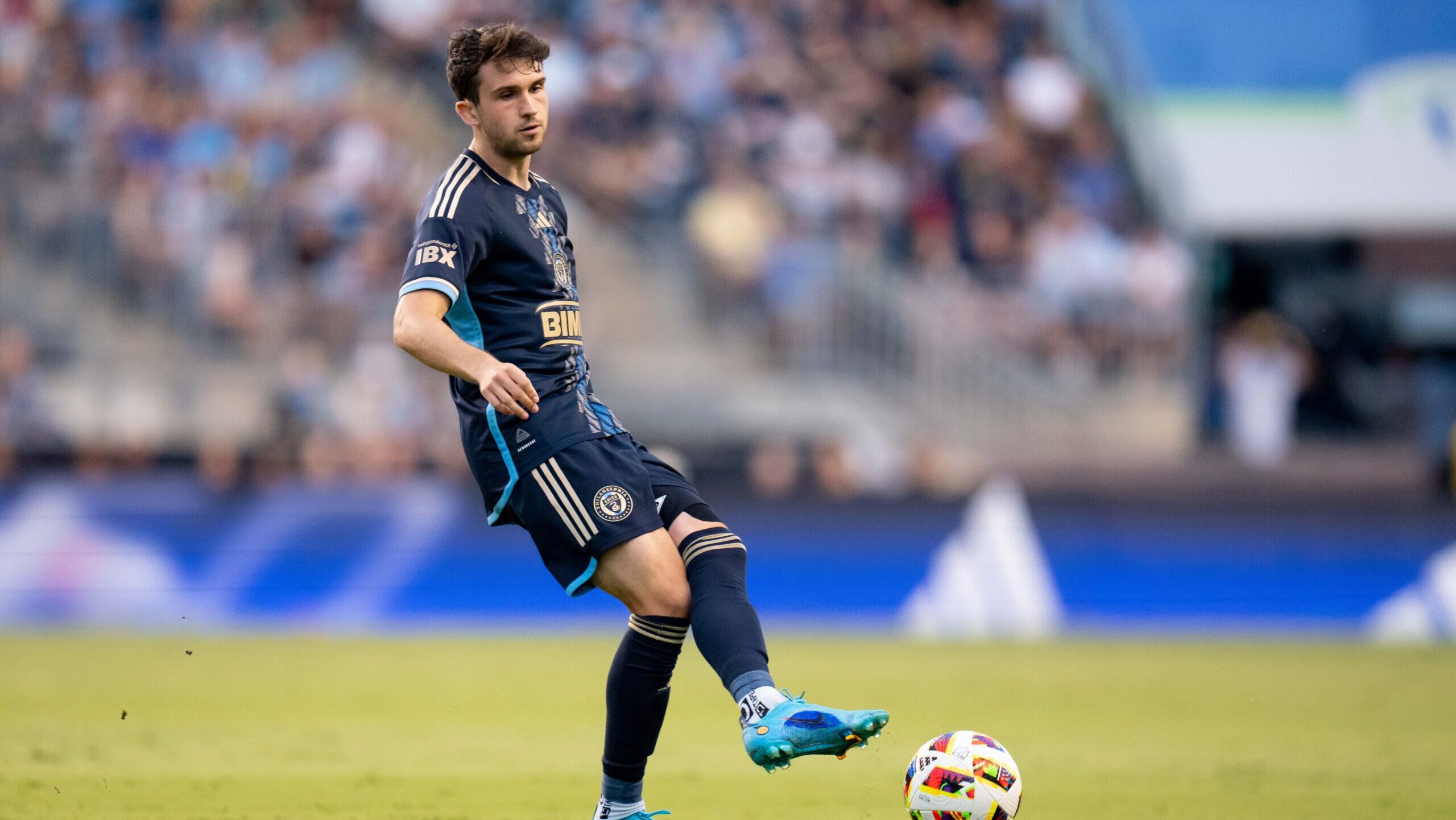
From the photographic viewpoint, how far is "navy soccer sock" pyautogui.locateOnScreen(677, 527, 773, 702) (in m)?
5.23

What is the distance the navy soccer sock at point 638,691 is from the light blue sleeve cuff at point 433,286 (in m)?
1.16

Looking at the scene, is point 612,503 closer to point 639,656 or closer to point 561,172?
point 639,656

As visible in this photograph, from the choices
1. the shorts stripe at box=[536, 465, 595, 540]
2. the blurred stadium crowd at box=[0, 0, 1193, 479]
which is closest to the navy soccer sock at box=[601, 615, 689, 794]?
the shorts stripe at box=[536, 465, 595, 540]

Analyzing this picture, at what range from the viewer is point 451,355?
510 centimetres

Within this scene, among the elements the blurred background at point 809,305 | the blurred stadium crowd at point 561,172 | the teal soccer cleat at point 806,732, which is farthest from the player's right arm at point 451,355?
the blurred stadium crowd at point 561,172

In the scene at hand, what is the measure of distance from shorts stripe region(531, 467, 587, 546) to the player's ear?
111 cm

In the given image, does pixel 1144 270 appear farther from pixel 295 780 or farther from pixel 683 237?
pixel 295 780

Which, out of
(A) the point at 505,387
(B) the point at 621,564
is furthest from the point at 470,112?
(B) the point at 621,564

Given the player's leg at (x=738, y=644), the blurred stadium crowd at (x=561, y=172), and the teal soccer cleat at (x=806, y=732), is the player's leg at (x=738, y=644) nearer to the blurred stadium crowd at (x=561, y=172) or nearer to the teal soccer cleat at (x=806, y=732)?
the teal soccer cleat at (x=806, y=732)

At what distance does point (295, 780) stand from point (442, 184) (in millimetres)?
2981

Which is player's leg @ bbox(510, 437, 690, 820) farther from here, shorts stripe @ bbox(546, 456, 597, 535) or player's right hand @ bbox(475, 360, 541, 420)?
player's right hand @ bbox(475, 360, 541, 420)

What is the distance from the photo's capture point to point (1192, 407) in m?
17.0

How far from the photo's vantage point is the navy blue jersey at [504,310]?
532 cm

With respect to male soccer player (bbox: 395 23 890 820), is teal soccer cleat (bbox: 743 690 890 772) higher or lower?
lower
